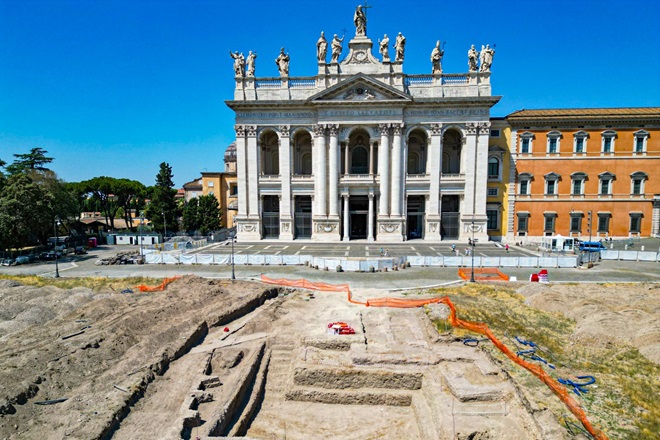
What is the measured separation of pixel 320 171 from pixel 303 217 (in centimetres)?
692

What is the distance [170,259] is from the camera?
32562mm

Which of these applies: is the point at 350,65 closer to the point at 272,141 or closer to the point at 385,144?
the point at 385,144

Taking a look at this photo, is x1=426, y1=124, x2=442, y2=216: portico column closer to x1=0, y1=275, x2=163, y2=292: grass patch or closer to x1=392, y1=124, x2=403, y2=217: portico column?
x1=392, y1=124, x2=403, y2=217: portico column

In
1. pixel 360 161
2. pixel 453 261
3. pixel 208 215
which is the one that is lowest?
pixel 453 261

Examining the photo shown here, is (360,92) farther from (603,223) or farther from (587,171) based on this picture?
(603,223)

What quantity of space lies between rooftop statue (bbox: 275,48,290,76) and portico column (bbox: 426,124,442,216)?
20.5 metres

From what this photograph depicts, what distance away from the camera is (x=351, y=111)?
142ft

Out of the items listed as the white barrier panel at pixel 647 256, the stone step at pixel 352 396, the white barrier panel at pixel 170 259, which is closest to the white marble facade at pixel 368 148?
the white barrier panel at pixel 170 259

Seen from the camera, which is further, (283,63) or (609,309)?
(283,63)

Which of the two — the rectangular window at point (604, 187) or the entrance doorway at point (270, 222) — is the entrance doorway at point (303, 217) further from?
the rectangular window at point (604, 187)

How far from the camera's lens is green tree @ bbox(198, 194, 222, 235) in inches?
1976

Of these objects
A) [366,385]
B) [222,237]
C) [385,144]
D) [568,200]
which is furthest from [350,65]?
[366,385]

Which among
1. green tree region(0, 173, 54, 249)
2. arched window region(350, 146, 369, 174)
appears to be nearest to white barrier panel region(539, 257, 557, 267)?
arched window region(350, 146, 369, 174)

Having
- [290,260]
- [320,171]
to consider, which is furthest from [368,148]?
[290,260]
